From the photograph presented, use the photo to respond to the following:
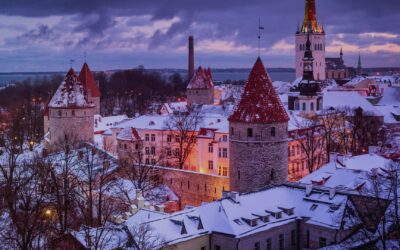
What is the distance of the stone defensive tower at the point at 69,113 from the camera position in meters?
42.2

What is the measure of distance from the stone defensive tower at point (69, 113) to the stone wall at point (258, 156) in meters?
14.6

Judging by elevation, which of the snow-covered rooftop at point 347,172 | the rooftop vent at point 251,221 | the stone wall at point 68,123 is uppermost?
the stone wall at point 68,123

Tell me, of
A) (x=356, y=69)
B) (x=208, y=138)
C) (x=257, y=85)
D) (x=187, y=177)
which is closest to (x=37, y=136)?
(x=208, y=138)

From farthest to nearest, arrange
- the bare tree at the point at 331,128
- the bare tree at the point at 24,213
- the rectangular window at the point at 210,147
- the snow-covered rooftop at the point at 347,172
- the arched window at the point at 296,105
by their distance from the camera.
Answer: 1. the arched window at the point at 296,105
2. the bare tree at the point at 331,128
3. the rectangular window at the point at 210,147
4. the snow-covered rooftop at the point at 347,172
5. the bare tree at the point at 24,213

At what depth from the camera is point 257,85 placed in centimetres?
3114

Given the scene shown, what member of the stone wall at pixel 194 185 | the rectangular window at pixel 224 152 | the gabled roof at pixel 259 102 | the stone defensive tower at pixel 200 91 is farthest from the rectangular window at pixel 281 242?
the stone defensive tower at pixel 200 91

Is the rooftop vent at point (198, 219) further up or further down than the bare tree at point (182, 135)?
further down

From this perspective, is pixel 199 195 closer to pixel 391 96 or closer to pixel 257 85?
pixel 257 85

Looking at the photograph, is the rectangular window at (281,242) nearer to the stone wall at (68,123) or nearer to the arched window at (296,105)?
the stone wall at (68,123)

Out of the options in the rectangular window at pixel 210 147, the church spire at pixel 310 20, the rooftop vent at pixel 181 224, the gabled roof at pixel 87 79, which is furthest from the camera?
the church spire at pixel 310 20

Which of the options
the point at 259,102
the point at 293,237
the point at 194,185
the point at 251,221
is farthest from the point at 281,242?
the point at 194,185

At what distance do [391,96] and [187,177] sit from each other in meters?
51.2

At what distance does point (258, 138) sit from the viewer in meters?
30.4

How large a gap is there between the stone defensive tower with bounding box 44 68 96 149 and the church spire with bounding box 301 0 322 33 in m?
60.0
